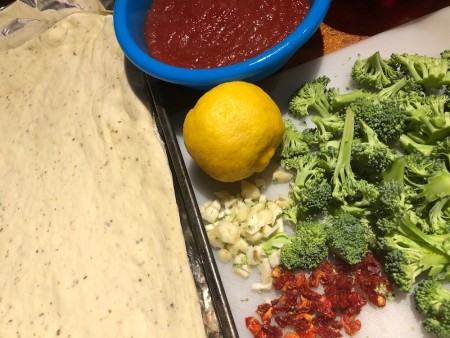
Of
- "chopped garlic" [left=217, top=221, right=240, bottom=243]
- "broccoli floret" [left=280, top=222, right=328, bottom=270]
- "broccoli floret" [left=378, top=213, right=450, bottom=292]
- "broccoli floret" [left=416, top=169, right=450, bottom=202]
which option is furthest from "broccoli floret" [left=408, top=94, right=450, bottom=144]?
"chopped garlic" [left=217, top=221, right=240, bottom=243]

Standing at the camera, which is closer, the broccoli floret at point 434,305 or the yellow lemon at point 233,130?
the broccoli floret at point 434,305

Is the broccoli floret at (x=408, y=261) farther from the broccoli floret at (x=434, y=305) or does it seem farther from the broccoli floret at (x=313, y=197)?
the broccoli floret at (x=313, y=197)

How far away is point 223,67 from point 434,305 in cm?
84

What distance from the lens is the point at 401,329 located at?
122 centimetres

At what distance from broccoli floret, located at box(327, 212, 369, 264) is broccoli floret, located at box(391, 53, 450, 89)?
1.55 feet

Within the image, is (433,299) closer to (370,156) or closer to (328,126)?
(370,156)

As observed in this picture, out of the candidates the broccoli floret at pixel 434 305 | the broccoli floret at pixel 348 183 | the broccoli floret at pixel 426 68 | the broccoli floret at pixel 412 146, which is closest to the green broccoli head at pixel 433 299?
the broccoli floret at pixel 434 305

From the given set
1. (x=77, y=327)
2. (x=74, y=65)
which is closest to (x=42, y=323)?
(x=77, y=327)

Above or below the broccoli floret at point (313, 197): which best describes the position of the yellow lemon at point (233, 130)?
above

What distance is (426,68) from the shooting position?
138 centimetres

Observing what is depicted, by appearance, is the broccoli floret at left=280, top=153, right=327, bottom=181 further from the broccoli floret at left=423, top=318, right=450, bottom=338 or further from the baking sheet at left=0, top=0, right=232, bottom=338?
the broccoli floret at left=423, top=318, right=450, bottom=338

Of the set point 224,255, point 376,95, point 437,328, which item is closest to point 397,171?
point 376,95

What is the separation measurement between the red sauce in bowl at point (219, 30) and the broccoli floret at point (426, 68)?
34 cm

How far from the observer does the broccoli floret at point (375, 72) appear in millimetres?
1427
